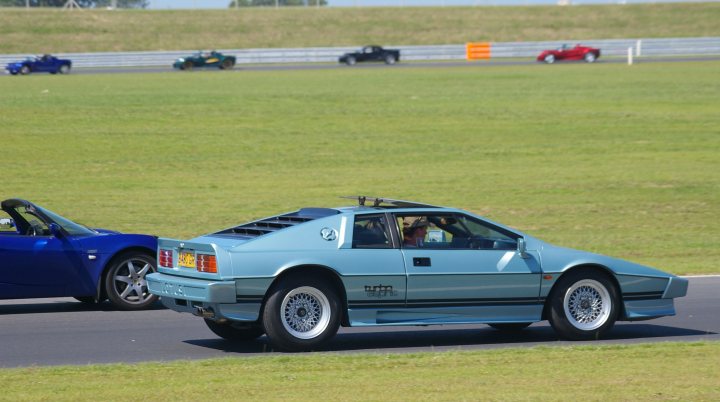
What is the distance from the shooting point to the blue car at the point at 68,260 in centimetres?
1129

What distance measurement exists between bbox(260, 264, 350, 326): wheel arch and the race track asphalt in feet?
1.31

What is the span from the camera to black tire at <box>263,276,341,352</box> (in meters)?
8.97

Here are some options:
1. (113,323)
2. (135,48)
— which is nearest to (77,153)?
(113,323)

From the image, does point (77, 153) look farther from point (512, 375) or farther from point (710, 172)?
point (512, 375)

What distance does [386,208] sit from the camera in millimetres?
9781

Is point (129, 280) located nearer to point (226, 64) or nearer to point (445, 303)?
point (445, 303)

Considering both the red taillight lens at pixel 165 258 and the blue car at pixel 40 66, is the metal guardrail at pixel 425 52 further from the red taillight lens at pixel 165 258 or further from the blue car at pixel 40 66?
the red taillight lens at pixel 165 258

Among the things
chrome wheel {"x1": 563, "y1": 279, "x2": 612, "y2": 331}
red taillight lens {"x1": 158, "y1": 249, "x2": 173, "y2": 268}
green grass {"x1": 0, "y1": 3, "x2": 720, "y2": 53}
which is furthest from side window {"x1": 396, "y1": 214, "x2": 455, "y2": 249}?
green grass {"x1": 0, "y1": 3, "x2": 720, "y2": 53}

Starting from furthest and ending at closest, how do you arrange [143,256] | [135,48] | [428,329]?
[135,48] < [143,256] < [428,329]

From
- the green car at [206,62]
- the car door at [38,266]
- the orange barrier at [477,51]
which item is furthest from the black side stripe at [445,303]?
the orange barrier at [477,51]

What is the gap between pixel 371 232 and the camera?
9.47 meters

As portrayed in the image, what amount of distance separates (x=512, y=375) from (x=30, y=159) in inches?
790

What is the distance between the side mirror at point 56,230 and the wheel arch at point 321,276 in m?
3.51

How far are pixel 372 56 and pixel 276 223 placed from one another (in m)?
51.8
